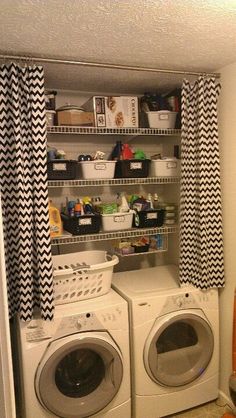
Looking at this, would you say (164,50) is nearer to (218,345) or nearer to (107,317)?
(107,317)

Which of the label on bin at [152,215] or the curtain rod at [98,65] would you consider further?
the label on bin at [152,215]

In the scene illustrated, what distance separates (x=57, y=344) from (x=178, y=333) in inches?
35.3

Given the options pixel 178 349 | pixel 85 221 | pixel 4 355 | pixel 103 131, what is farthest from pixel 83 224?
pixel 4 355

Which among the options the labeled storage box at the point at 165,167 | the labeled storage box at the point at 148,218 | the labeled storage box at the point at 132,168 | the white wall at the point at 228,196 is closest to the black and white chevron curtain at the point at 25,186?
the labeled storage box at the point at 132,168

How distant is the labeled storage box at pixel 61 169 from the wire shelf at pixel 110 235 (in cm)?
39

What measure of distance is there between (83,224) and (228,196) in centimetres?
100

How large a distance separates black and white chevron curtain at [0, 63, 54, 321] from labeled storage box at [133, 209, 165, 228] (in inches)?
30.8

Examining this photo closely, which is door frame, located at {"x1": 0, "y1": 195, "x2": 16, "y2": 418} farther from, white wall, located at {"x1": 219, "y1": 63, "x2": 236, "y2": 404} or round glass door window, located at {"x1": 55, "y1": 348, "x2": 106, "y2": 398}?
white wall, located at {"x1": 219, "y1": 63, "x2": 236, "y2": 404}

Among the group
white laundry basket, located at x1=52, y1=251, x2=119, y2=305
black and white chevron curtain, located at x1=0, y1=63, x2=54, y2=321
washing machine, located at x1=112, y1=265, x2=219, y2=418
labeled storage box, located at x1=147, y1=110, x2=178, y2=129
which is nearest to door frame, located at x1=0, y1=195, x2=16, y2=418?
black and white chevron curtain, located at x1=0, y1=63, x2=54, y2=321

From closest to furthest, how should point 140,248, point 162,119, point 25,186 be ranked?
point 25,186 → point 162,119 → point 140,248

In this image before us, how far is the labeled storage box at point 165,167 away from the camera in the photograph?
2.43m

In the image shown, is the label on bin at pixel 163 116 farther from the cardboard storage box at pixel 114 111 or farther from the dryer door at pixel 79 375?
the dryer door at pixel 79 375

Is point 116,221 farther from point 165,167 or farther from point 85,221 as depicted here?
point 165,167

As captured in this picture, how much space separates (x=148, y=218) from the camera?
2443mm
